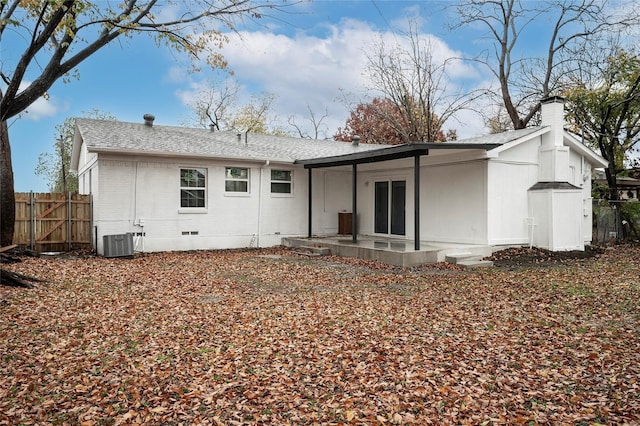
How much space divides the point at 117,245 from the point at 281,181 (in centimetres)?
597

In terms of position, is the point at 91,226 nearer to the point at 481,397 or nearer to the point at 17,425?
the point at 17,425

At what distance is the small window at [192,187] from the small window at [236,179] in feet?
2.48

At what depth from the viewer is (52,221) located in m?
13.2

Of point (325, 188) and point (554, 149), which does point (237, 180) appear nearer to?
point (325, 188)

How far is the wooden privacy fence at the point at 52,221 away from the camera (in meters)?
12.9

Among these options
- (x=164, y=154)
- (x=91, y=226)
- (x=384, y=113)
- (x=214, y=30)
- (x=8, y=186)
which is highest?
(x=384, y=113)

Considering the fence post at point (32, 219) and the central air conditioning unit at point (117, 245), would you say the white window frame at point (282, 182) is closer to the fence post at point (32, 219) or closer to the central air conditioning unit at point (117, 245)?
the central air conditioning unit at point (117, 245)

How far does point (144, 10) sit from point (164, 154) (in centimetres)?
491

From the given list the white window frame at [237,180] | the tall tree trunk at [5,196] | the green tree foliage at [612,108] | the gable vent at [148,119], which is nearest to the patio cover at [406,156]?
the white window frame at [237,180]

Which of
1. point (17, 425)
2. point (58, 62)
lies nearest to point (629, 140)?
point (58, 62)

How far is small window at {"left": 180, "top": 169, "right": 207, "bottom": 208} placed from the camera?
1384 centimetres

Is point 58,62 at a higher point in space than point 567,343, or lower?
higher

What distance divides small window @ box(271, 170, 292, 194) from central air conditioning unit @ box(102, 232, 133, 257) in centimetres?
524

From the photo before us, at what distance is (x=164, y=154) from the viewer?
1309 cm
